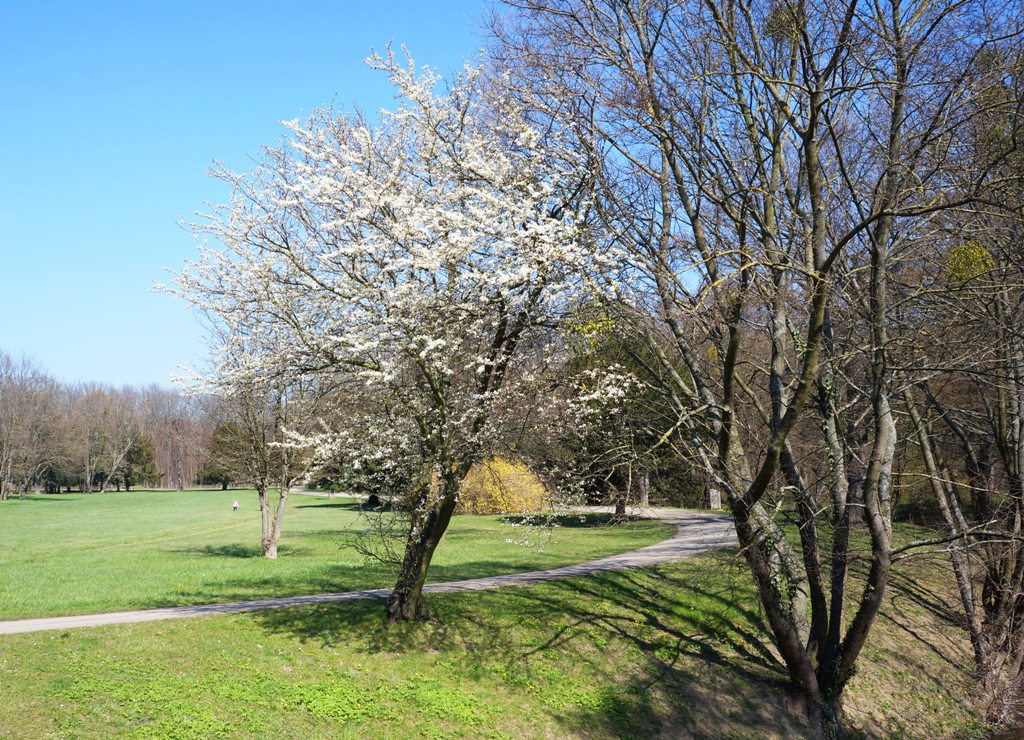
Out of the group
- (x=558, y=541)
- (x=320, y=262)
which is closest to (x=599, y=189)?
(x=320, y=262)

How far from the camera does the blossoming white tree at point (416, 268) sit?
29.2ft

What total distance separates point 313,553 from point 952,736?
15.4 m

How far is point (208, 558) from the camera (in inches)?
763

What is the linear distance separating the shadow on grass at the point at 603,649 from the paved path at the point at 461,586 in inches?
26.3

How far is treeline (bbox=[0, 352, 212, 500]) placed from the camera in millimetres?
56375

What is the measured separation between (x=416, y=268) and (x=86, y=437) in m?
68.7

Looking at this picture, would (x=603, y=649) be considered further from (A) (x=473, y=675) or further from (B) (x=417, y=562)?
(B) (x=417, y=562)

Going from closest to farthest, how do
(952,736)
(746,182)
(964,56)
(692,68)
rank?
(964,56) < (692,68) < (746,182) < (952,736)

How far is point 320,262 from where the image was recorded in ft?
30.9

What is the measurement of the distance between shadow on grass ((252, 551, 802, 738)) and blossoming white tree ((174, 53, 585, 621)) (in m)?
1.84

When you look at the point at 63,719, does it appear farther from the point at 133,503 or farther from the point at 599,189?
the point at 133,503

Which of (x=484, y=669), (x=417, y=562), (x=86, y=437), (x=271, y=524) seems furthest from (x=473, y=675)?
(x=86, y=437)

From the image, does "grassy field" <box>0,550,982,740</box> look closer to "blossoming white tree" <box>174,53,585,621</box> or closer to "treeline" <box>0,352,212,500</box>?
"blossoming white tree" <box>174,53,585,621</box>

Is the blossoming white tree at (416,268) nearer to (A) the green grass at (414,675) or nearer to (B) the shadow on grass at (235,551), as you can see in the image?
(A) the green grass at (414,675)
